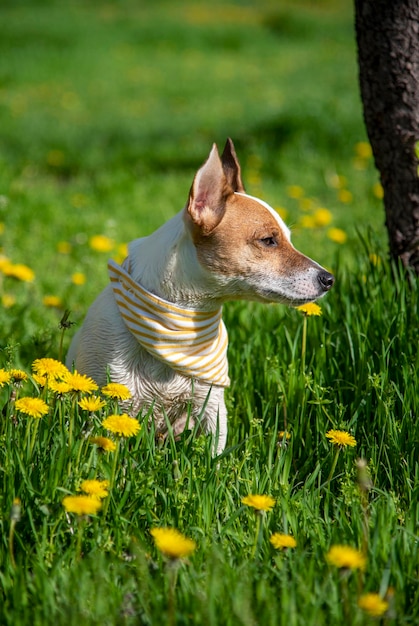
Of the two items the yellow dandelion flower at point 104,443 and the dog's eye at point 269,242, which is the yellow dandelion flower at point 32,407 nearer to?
the yellow dandelion flower at point 104,443

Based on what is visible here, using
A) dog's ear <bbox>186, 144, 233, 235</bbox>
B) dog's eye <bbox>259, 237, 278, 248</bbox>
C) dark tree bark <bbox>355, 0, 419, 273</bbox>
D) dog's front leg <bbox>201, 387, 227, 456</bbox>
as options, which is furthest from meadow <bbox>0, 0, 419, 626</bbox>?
dog's ear <bbox>186, 144, 233, 235</bbox>

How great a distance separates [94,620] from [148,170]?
6.36 meters

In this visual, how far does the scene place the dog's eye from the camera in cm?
285

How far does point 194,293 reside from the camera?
283cm

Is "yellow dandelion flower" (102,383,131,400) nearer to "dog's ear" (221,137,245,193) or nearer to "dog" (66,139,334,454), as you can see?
"dog" (66,139,334,454)

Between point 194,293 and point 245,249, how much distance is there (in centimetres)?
25

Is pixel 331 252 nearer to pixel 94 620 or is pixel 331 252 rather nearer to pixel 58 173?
pixel 58 173

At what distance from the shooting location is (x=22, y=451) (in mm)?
2375

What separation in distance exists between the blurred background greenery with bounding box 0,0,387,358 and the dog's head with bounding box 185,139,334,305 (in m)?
1.23

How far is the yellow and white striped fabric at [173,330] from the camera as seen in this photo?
2.78 m

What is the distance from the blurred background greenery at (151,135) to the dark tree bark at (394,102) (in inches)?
13.6

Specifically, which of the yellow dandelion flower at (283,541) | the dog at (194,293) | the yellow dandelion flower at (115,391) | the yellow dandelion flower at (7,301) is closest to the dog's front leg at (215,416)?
the dog at (194,293)

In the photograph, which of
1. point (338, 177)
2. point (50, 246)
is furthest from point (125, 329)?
point (338, 177)

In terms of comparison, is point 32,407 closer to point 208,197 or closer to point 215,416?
point 215,416
